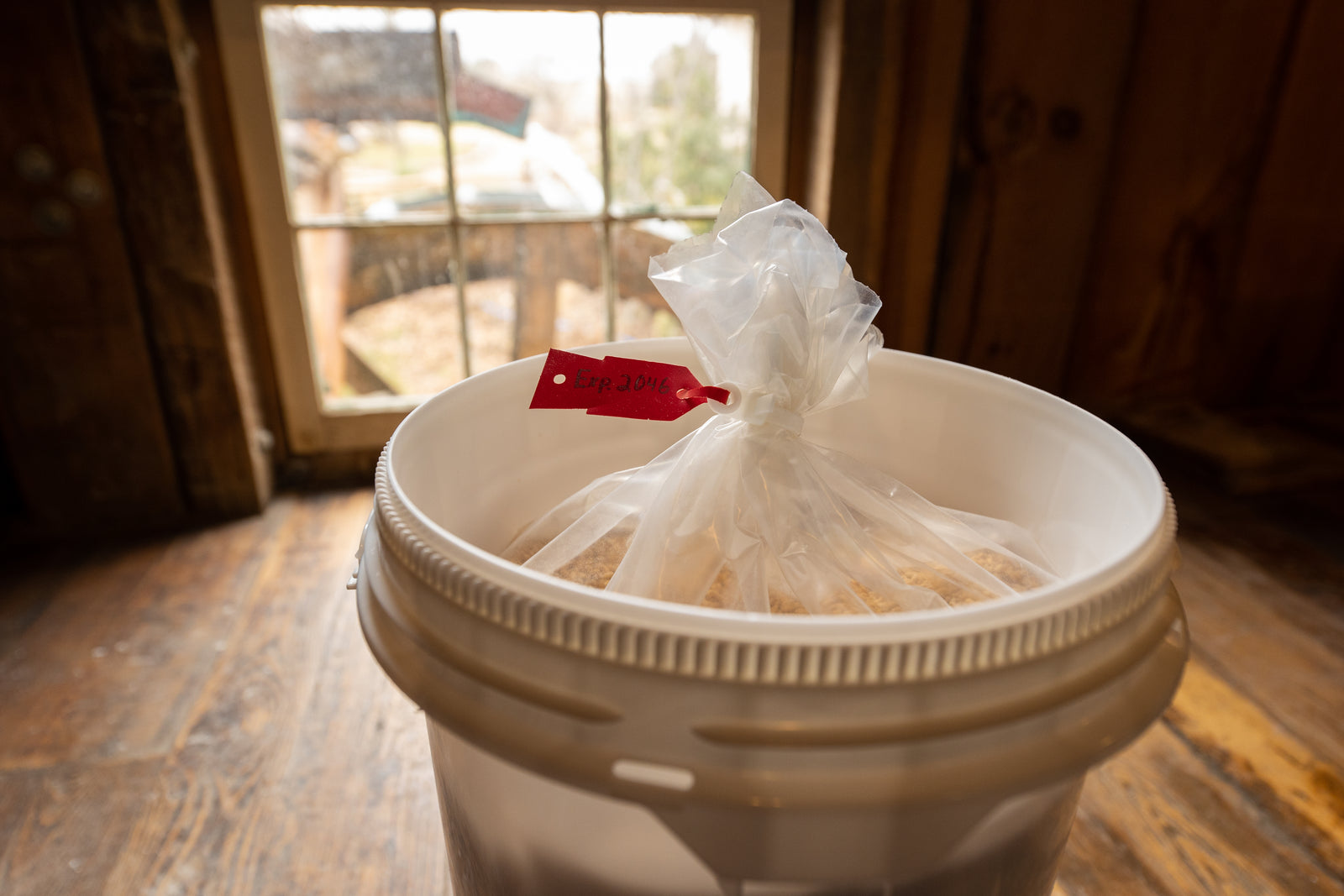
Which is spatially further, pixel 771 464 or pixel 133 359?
pixel 133 359

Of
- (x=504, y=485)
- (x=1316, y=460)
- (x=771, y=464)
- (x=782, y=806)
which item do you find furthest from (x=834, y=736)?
(x=1316, y=460)

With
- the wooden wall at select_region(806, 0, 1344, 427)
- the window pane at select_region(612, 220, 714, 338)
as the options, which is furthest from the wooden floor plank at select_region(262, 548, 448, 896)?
the wooden wall at select_region(806, 0, 1344, 427)

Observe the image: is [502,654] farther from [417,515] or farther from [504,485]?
[504,485]

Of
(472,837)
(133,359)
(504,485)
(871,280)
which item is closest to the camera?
(472,837)

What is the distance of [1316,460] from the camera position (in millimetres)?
1437

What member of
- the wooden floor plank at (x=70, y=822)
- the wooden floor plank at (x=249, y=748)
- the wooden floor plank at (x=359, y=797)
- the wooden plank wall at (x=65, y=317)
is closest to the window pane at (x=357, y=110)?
the wooden plank wall at (x=65, y=317)

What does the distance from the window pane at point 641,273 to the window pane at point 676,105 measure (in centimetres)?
3

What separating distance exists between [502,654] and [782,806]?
4.4 inches

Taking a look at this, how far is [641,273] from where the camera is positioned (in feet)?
4.52

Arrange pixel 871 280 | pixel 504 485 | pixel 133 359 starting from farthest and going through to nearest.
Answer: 1. pixel 871 280
2. pixel 133 359
3. pixel 504 485

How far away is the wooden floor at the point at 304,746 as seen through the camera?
74 centimetres

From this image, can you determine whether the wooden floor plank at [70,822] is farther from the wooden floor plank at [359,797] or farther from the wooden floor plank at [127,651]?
the wooden floor plank at [359,797]

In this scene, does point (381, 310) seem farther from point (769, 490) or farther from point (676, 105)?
point (769, 490)

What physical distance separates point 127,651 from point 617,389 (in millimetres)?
891
